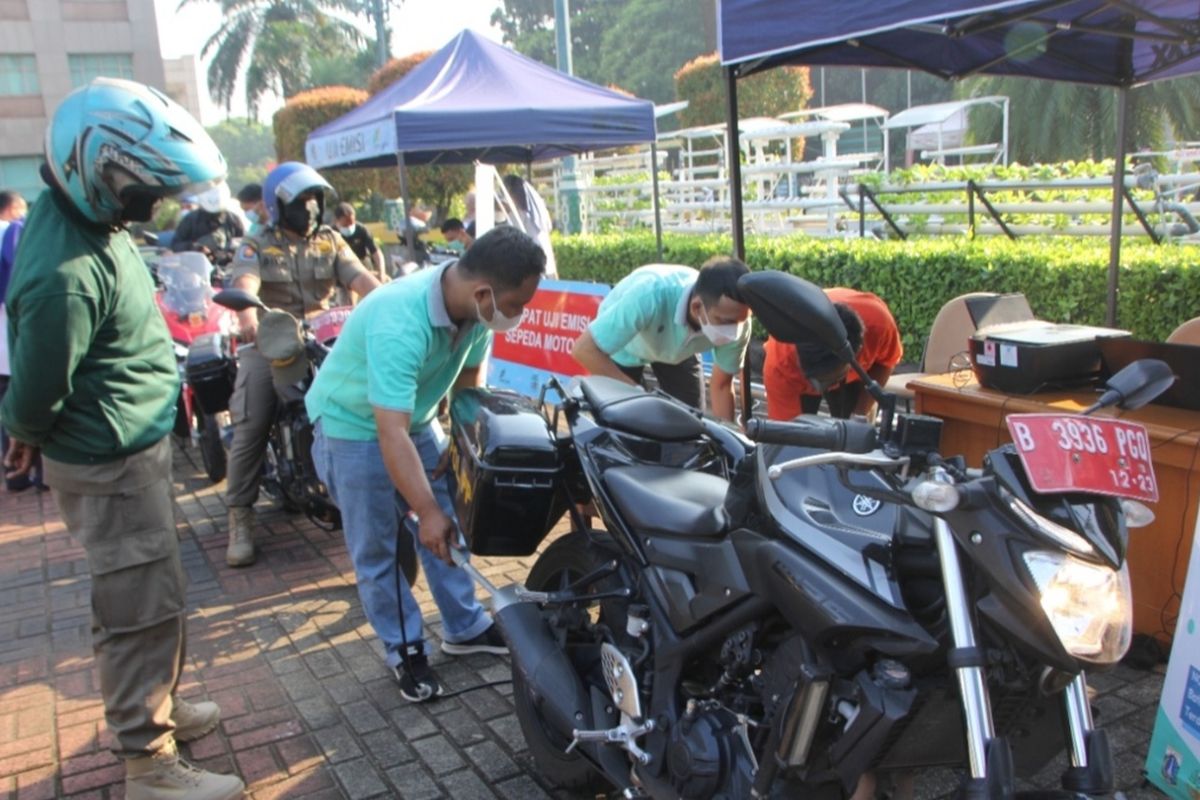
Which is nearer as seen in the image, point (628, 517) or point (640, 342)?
point (628, 517)

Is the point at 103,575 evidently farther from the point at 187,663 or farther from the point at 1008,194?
the point at 1008,194

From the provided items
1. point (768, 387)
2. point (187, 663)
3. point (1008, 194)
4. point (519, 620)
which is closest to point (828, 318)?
point (519, 620)

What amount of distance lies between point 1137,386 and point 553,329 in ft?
16.9

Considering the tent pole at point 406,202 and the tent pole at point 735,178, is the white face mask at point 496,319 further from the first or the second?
the tent pole at point 406,202

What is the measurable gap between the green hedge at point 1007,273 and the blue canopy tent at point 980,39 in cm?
152

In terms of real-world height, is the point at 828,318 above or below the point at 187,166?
below

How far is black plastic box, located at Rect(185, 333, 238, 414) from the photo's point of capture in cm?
541

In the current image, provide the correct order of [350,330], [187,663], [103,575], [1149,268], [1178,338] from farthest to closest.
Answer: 1. [1149,268]
2. [1178,338]
3. [187,663]
4. [350,330]
5. [103,575]

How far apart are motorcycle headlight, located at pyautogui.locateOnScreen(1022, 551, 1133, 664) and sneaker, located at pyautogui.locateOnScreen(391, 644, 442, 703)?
2476 mm

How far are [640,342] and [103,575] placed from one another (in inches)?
97.2

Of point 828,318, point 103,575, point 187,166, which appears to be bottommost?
point 103,575

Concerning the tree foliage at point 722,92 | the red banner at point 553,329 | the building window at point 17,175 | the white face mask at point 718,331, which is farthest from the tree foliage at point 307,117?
the building window at point 17,175

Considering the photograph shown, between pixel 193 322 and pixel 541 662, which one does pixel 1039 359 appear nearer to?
pixel 541 662

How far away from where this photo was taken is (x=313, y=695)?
3.76m
